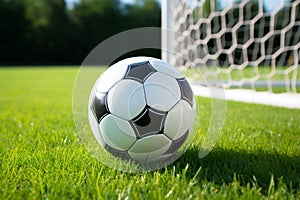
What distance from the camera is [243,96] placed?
4746 millimetres

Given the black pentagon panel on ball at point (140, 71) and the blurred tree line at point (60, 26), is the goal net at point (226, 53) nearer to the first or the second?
the black pentagon panel on ball at point (140, 71)

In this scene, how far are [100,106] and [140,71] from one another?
0.26 metres

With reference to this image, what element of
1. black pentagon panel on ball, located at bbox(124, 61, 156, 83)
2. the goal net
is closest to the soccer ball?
black pentagon panel on ball, located at bbox(124, 61, 156, 83)

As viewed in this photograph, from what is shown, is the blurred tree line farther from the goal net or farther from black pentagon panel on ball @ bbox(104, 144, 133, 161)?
black pentagon panel on ball @ bbox(104, 144, 133, 161)

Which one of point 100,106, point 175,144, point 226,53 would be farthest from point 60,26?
point 175,144

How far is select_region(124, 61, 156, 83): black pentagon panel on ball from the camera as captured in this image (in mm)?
1832

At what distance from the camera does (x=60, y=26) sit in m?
34.1

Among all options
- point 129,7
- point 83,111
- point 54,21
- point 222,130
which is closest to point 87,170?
point 222,130

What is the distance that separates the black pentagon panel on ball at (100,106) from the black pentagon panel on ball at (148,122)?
0.53 ft

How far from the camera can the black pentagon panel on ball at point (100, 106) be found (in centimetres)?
184

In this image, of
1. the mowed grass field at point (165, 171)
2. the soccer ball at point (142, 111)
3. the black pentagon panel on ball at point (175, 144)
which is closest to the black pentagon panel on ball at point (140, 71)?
the soccer ball at point (142, 111)

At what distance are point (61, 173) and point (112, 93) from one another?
0.44m

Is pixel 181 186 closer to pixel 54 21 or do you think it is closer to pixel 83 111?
pixel 83 111

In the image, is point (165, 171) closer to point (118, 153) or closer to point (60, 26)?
point (118, 153)
